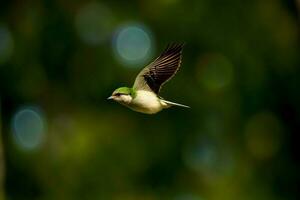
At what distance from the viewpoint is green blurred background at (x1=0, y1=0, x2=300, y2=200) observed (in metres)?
13.1

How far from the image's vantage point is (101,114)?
516 inches

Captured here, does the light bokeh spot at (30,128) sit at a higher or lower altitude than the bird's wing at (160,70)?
lower

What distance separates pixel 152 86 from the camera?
262cm

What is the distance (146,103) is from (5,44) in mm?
12028

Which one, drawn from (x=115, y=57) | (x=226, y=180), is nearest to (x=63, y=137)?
(x=115, y=57)

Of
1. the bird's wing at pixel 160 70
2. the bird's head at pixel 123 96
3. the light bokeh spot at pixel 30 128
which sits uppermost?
the bird's wing at pixel 160 70

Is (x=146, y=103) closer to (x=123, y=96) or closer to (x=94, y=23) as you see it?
(x=123, y=96)

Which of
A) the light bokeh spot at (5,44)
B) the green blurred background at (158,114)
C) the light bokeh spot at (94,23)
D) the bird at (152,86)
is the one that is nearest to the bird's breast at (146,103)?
the bird at (152,86)

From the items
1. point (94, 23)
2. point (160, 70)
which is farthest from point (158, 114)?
point (160, 70)

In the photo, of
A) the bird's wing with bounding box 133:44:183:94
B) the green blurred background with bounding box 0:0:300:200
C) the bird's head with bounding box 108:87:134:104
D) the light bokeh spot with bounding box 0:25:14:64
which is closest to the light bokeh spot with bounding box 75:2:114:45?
the green blurred background with bounding box 0:0:300:200

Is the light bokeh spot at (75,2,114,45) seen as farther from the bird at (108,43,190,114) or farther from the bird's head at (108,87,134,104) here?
the bird's head at (108,87,134,104)

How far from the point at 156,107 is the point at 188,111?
36.2 ft

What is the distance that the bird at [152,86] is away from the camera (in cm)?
245

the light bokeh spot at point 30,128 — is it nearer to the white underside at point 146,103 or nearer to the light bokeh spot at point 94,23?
the light bokeh spot at point 94,23
